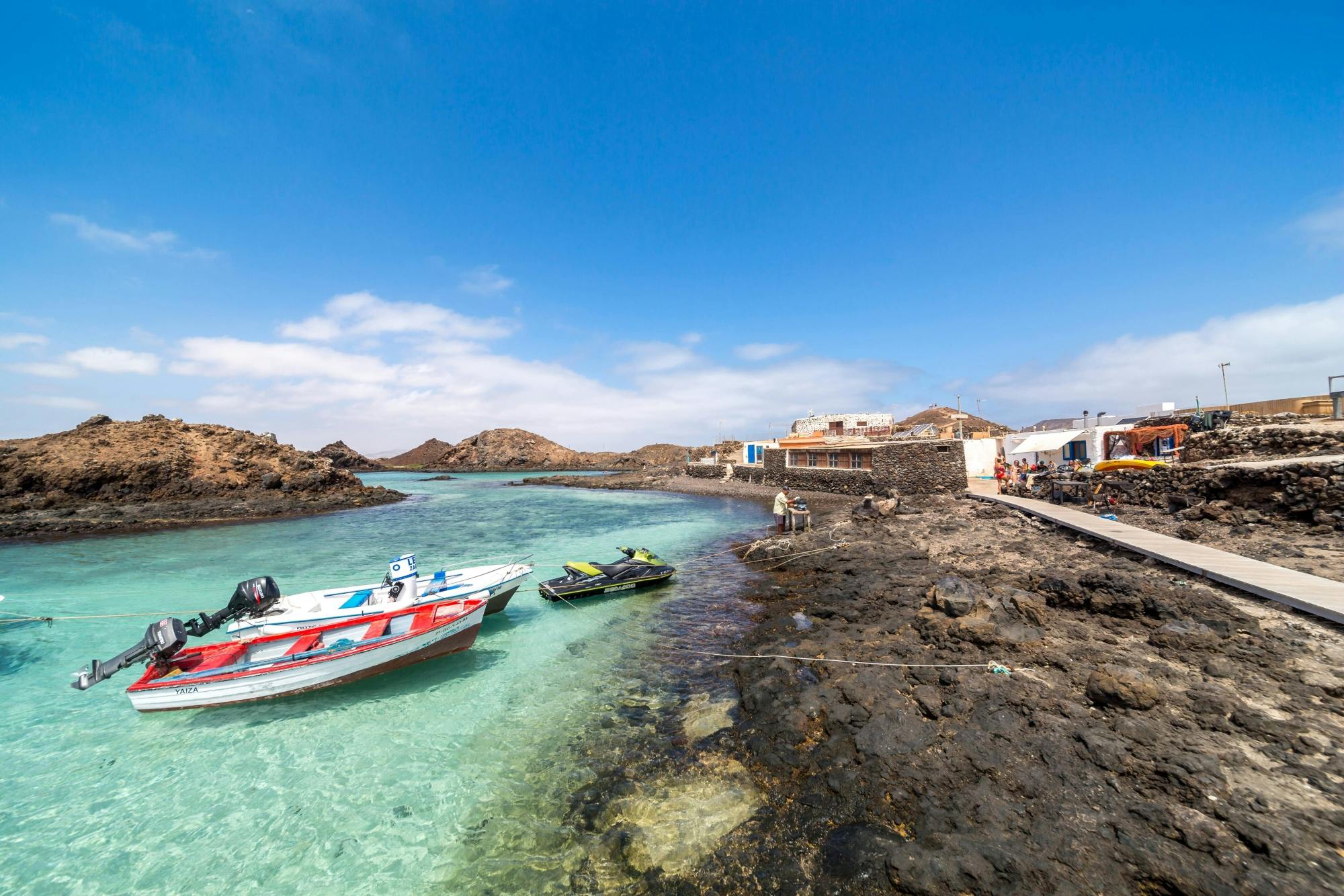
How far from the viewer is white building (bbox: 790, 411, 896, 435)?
5119 cm

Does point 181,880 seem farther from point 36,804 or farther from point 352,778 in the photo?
point 36,804

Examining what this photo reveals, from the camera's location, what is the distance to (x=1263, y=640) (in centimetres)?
653

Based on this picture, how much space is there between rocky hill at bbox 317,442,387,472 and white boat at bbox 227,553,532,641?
101 metres

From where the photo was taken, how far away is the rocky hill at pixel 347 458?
101688 millimetres

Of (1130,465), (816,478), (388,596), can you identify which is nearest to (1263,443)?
(1130,465)

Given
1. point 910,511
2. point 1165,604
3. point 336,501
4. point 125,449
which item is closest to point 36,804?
point 1165,604

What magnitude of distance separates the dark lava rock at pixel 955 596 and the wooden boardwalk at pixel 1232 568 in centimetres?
387

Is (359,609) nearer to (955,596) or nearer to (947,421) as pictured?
(955,596)

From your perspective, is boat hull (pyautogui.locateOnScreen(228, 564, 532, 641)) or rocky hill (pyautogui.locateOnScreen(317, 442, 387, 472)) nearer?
boat hull (pyautogui.locateOnScreen(228, 564, 532, 641))

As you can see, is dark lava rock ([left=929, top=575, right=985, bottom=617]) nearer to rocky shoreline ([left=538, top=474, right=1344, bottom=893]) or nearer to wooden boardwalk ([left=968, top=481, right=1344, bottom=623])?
rocky shoreline ([left=538, top=474, right=1344, bottom=893])

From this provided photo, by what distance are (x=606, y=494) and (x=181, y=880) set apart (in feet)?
155

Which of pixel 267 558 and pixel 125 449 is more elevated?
pixel 125 449

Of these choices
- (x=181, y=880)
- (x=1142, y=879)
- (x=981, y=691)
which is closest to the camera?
(x=1142, y=879)

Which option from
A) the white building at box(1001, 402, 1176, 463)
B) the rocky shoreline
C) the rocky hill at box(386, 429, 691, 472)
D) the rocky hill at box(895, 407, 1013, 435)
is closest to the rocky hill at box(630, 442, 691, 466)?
the rocky hill at box(386, 429, 691, 472)
